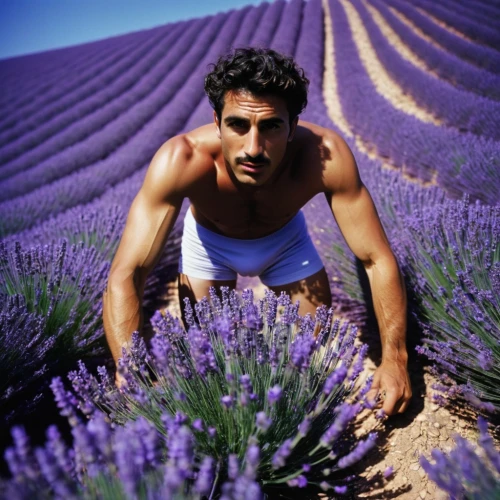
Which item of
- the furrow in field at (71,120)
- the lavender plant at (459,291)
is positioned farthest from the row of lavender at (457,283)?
the furrow in field at (71,120)

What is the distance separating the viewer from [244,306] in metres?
1.36

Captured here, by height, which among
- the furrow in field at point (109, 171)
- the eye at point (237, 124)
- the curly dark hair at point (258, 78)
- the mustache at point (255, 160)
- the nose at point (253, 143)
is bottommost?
the furrow in field at point (109, 171)

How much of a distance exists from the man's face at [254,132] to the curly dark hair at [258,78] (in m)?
0.04

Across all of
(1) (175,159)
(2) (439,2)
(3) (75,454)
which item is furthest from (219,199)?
(2) (439,2)

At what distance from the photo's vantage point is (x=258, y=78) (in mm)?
1565

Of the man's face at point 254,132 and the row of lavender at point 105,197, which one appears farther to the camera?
the row of lavender at point 105,197

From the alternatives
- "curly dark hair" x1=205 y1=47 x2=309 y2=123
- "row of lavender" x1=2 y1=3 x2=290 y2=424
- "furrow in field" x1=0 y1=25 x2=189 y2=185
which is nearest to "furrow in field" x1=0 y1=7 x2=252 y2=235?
"row of lavender" x1=2 y1=3 x2=290 y2=424

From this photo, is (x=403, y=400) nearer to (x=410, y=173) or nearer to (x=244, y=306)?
(x=244, y=306)

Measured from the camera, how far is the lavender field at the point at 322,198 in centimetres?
156

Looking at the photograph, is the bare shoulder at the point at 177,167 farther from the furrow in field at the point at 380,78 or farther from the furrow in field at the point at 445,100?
the furrow in field at the point at 380,78

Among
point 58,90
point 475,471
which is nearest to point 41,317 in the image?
point 475,471

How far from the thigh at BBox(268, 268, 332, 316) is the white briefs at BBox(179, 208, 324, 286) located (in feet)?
0.10

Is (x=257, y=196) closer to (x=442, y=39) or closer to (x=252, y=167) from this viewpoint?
(x=252, y=167)

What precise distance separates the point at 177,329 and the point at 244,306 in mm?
254
